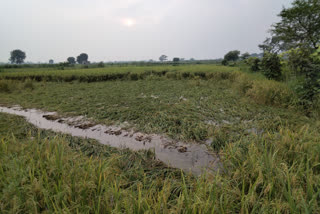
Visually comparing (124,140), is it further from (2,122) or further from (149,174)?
(2,122)

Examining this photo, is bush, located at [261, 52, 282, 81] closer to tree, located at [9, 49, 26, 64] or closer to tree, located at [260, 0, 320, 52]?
tree, located at [260, 0, 320, 52]

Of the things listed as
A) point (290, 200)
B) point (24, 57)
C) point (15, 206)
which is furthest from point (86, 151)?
point (24, 57)

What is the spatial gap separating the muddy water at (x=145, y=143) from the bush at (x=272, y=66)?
640 centimetres

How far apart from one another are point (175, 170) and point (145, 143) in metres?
1.11

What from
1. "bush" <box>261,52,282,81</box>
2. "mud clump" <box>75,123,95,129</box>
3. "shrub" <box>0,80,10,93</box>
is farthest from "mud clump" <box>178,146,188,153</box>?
"shrub" <box>0,80,10,93</box>

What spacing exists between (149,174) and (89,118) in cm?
312

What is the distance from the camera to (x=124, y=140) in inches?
130

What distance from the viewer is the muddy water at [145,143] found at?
2451 millimetres

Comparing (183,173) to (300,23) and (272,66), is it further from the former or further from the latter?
(300,23)

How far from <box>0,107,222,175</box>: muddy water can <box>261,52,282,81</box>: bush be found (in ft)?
21.0

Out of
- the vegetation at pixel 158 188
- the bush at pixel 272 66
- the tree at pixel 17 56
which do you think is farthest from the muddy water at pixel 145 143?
the tree at pixel 17 56

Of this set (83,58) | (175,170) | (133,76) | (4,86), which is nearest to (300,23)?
(133,76)

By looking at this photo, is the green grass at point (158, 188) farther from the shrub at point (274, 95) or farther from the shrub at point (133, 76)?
the shrub at point (133, 76)

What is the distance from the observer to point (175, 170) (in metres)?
2.18
